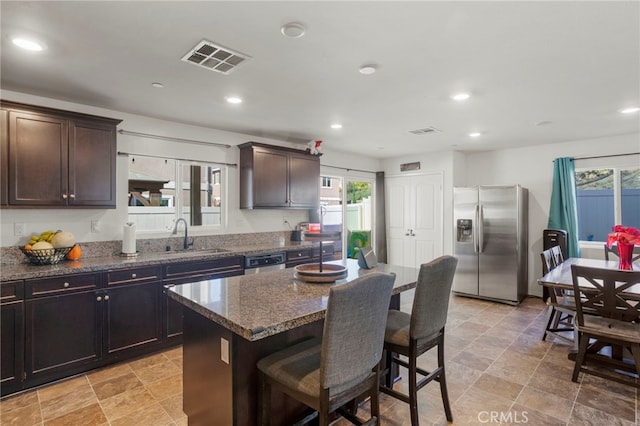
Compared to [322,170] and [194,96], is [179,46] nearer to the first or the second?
[194,96]

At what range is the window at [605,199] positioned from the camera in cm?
472

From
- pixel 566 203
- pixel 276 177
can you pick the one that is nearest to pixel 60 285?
pixel 276 177

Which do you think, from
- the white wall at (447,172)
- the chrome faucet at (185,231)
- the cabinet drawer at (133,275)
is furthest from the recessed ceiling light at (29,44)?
the white wall at (447,172)

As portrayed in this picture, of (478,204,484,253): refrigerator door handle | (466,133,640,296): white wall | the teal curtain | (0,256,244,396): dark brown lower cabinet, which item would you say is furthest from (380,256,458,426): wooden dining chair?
(466,133,640,296): white wall

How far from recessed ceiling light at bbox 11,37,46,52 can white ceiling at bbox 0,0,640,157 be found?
0.06m

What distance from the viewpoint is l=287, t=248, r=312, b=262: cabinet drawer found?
14.5ft

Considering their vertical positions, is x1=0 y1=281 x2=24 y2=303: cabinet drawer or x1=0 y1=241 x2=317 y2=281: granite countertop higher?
x1=0 y1=241 x2=317 y2=281: granite countertop

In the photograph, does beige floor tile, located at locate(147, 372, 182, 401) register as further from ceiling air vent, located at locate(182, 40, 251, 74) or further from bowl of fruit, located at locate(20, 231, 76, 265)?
ceiling air vent, located at locate(182, 40, 251, 74)

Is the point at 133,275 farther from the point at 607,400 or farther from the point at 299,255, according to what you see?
the point at 607,400

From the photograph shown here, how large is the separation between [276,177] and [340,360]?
3.40 metres

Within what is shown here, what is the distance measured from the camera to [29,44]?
2.15m

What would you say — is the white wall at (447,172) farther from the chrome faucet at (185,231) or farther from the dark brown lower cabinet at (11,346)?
the dark brown lower cabinet at (11,346)

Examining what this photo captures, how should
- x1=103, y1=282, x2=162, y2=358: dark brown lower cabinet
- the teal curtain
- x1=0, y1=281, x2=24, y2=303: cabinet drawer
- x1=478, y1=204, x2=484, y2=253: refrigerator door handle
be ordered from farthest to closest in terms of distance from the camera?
x1=478, y1=204, x2=484, y2=253: refrigerator door handle, the teal curtain, x1=103, y1=282, x2=162, y2=358: dark brown lower cabinet, x1=0, y1=281, x2=24, y2=303: cabinet drawer

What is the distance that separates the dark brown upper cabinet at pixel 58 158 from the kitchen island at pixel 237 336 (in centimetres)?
179
